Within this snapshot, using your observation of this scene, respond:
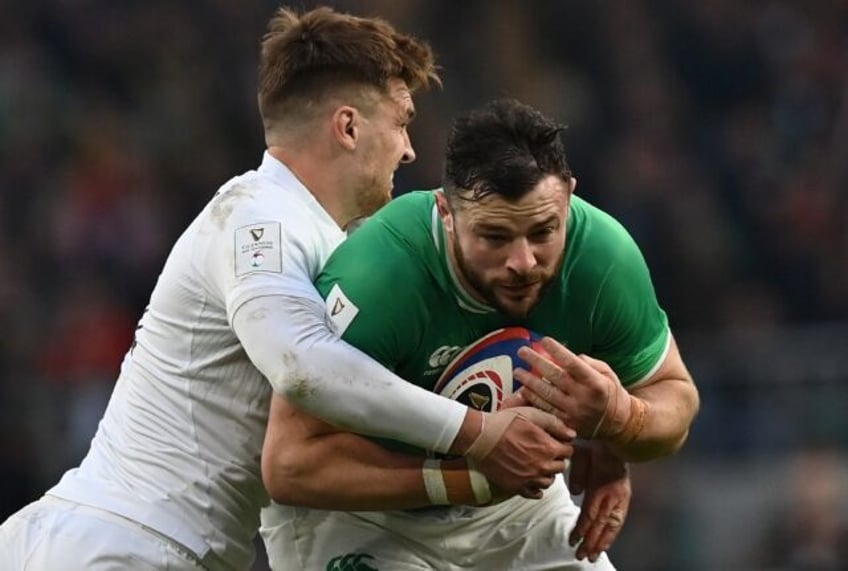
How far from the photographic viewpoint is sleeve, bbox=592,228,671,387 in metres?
4.63

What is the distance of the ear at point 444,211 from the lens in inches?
179

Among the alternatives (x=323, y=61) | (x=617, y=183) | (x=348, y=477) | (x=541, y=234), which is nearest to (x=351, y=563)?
(x=348, y=477)

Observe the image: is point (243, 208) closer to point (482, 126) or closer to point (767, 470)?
point (482, 126)

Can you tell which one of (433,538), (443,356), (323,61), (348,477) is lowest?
(433,538)

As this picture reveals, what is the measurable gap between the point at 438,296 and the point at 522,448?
0.43 metres

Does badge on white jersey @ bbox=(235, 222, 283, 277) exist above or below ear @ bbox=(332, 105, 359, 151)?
below

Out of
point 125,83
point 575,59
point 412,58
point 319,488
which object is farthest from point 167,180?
point 319,488

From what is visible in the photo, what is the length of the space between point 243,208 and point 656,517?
486 cm

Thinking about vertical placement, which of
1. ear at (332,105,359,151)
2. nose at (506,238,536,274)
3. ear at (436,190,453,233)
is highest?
ear at (332,105,359,151)

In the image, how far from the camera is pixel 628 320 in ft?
15.3

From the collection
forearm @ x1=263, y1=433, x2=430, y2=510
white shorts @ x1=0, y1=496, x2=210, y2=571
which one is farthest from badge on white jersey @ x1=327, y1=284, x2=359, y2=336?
white shorts @ x1=0, y1=496, x2=210, y2=571

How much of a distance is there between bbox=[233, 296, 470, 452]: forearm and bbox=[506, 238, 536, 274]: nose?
0.35m

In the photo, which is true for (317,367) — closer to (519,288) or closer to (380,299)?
(380,299)

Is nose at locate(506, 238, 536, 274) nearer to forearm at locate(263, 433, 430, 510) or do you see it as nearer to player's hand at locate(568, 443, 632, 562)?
forearm at locate(263, 433, 430, 510)
